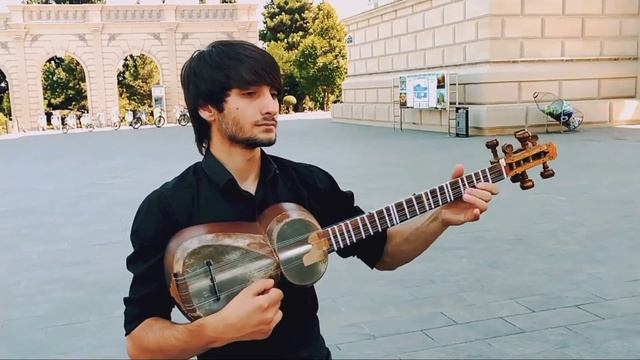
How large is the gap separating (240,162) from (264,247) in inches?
12.0

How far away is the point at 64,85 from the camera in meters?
46.6

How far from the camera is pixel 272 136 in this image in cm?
200

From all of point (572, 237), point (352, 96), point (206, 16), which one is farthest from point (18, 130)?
point (572, 237)

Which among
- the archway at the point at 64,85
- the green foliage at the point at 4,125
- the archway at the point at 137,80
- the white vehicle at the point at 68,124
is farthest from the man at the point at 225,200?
the archway at the point at 137,80

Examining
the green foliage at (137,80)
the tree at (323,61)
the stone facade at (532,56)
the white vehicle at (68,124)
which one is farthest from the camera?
the green foliage at (137,80)

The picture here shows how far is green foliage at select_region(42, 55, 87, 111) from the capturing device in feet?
152

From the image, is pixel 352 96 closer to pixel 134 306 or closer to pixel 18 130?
pixel 18 130

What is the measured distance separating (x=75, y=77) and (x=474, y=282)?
1835 inches

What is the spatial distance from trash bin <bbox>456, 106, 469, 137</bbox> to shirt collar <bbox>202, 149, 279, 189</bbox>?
51.3 ft

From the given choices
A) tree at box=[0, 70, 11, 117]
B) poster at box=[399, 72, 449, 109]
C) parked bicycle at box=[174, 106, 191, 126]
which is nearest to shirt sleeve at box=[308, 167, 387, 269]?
poster at box=[399, 72, 449, 109]

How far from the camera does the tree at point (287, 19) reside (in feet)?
178

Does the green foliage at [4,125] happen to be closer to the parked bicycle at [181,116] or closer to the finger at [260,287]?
the parked bicycle at [181,116]

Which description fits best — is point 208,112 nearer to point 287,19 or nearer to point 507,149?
point 507,149

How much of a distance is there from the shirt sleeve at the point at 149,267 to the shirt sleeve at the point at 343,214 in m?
0.53
